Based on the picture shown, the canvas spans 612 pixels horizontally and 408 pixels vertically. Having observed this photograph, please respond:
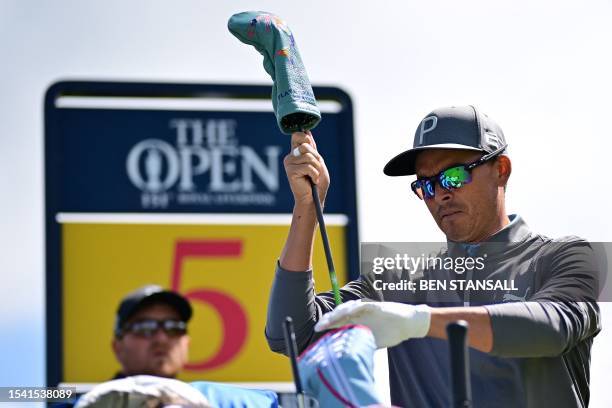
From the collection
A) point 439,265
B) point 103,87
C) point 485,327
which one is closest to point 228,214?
point 103,87

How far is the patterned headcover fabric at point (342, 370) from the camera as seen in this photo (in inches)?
218

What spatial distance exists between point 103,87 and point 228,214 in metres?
1.33

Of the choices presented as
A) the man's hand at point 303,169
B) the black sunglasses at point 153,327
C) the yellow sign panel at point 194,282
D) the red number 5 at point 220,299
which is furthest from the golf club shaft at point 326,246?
the red number 5 at point 220,299

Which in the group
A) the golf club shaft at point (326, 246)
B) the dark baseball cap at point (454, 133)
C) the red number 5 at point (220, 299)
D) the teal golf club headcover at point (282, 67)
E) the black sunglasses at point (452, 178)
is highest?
the teal golf club headcover at point (282, 67)

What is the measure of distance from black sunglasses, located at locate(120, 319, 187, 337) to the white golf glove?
2213 mm

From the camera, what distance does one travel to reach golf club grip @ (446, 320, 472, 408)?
5.28m

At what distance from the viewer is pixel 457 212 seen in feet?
22.7

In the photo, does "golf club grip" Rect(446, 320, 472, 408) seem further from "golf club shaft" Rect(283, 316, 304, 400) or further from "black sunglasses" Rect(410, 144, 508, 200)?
"black sunglasses" Rect(410, 144, 508, 200)

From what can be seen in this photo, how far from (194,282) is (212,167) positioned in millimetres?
882

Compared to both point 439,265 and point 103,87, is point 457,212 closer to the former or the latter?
point 439,265

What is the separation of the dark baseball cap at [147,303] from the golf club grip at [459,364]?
117 inches

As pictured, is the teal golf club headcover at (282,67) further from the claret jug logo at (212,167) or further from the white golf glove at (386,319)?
the claret jug logo at (212,167)

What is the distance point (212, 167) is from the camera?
41.9ft

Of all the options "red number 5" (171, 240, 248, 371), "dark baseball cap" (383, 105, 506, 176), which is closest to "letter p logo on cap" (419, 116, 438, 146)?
"dark baseball cap" (383, 105, 506, 176)
